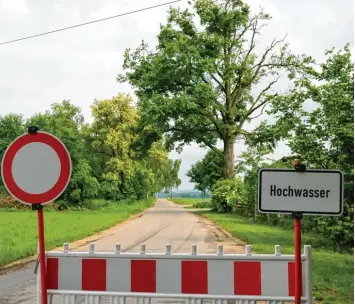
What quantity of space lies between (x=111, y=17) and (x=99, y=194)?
39.9 meters

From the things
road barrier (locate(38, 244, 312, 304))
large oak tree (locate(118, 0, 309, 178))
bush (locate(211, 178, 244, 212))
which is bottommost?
bush (locate(211, 178, 244, 212))

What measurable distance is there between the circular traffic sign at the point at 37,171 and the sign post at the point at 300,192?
165 cm

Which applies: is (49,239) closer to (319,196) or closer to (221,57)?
(319,196)

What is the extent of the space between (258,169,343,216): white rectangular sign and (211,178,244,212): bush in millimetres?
31909

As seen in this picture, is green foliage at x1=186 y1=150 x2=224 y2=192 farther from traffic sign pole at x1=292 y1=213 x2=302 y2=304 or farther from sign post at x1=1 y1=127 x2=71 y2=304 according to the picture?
traffic sign pole at x1=292 y1=213 x2=302 y2=304

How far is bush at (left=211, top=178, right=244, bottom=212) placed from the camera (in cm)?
3612

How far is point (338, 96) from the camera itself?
12758 mm

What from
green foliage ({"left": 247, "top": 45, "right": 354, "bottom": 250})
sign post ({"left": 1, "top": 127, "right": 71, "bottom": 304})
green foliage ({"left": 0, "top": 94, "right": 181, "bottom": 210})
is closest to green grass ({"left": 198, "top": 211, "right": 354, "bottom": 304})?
green foliage ({"left": 247, "top": 45, "right": 354, "bottom": 250})

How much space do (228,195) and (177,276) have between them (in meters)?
32.8

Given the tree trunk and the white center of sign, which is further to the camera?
the tree trunk

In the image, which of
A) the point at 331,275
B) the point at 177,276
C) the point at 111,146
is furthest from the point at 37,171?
the point at 111,146

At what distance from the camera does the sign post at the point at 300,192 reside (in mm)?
3740

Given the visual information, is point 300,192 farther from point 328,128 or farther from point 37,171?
point 328,128

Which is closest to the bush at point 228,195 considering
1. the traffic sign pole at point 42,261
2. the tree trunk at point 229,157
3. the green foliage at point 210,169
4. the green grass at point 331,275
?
the tree trunk at point 229,157
